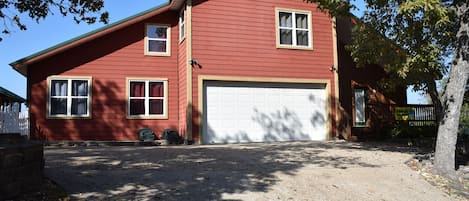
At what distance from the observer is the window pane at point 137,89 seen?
1641 centimetres

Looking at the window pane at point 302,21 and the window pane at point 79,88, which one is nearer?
the window pane at point 79,88

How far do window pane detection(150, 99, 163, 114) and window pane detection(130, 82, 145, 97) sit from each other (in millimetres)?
527

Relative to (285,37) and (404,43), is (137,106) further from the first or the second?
(404,43)

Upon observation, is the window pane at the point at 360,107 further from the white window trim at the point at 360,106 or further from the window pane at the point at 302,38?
the window pane at the point at 302,38

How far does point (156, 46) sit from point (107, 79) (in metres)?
2.42

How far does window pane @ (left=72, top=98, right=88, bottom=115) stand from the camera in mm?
15898

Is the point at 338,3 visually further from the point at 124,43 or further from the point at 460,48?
the point at 124,43

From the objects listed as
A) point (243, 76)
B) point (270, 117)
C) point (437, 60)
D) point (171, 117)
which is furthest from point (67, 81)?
point (437, 60)

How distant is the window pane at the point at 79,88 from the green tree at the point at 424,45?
31.6 ft

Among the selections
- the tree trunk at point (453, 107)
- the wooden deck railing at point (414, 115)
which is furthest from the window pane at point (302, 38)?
the tree trunk at point (453, 107)

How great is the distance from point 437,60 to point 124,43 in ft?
37.1

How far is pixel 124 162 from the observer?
9.22m

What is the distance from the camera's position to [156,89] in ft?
54.9

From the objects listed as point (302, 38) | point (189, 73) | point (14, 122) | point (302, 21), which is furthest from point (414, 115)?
point (14, 122)
